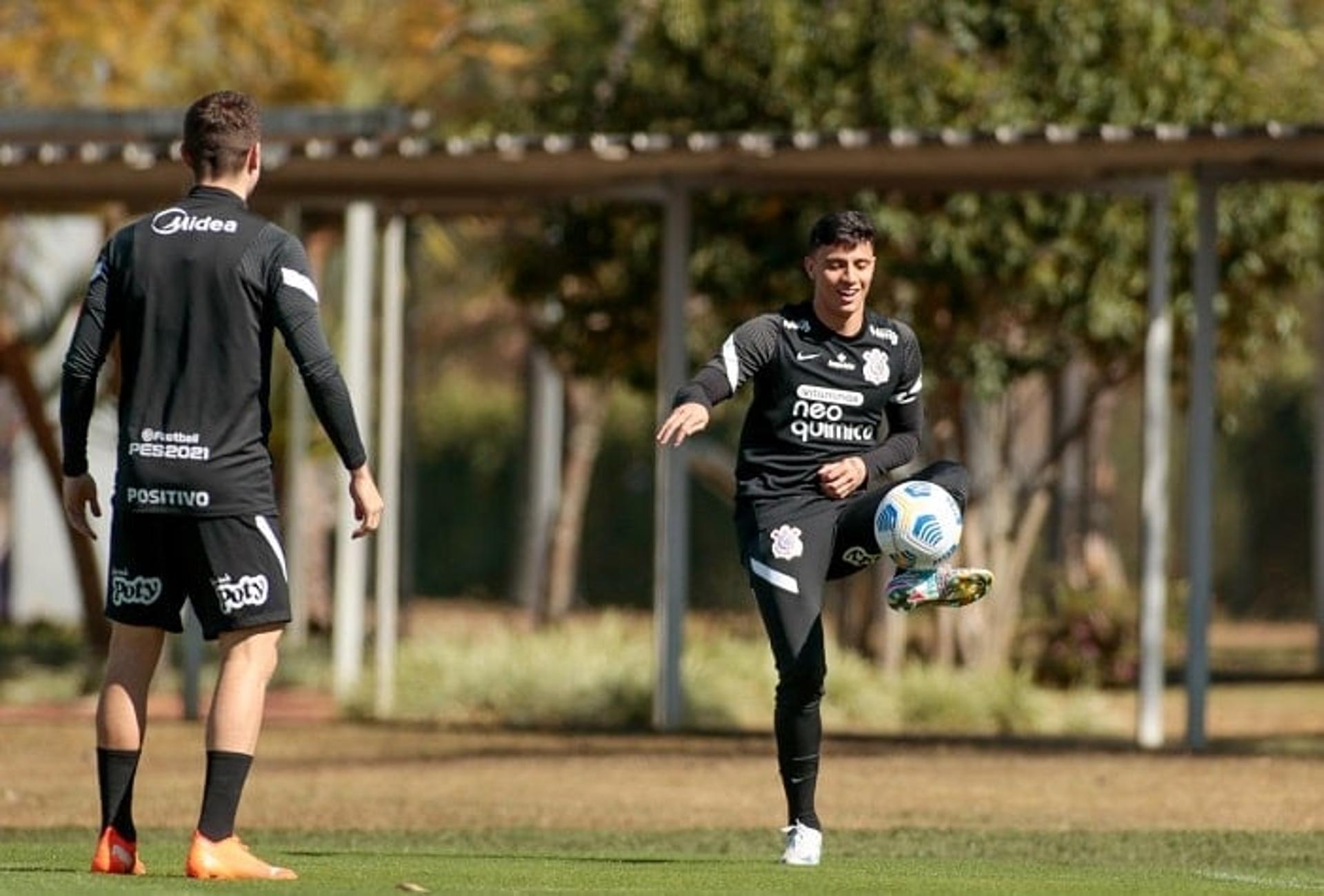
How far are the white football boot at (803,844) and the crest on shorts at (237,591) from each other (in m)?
2.25

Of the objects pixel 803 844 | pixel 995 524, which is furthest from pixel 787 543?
pixel 995 524

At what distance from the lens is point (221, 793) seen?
8.75m

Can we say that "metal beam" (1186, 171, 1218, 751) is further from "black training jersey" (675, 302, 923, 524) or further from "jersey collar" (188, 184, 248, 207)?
"jersey collar" (188, 184, 248, 207)

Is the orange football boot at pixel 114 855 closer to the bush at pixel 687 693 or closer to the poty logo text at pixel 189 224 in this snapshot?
the poty logo text at pixel 189 224

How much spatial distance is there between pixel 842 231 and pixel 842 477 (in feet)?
2.63

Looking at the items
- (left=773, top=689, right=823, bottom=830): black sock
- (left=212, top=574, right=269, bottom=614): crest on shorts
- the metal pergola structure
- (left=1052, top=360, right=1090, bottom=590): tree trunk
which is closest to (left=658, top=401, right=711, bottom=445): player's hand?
(left=773, top=689, right=823, bottom=830): black sock

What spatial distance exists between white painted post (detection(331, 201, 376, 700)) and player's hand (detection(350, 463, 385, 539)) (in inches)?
397

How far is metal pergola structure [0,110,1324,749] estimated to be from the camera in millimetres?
16406

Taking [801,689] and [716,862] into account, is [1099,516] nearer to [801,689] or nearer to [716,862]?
[716,862]

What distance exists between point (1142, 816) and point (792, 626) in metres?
4.20

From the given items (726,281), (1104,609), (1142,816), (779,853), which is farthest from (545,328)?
(779,853)

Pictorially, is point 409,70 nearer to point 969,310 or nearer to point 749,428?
point 969,310

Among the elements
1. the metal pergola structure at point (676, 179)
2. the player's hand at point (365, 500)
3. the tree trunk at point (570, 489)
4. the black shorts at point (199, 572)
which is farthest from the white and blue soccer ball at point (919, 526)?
the tree trunk at point (570, 489)

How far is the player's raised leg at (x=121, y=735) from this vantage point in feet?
29.1
